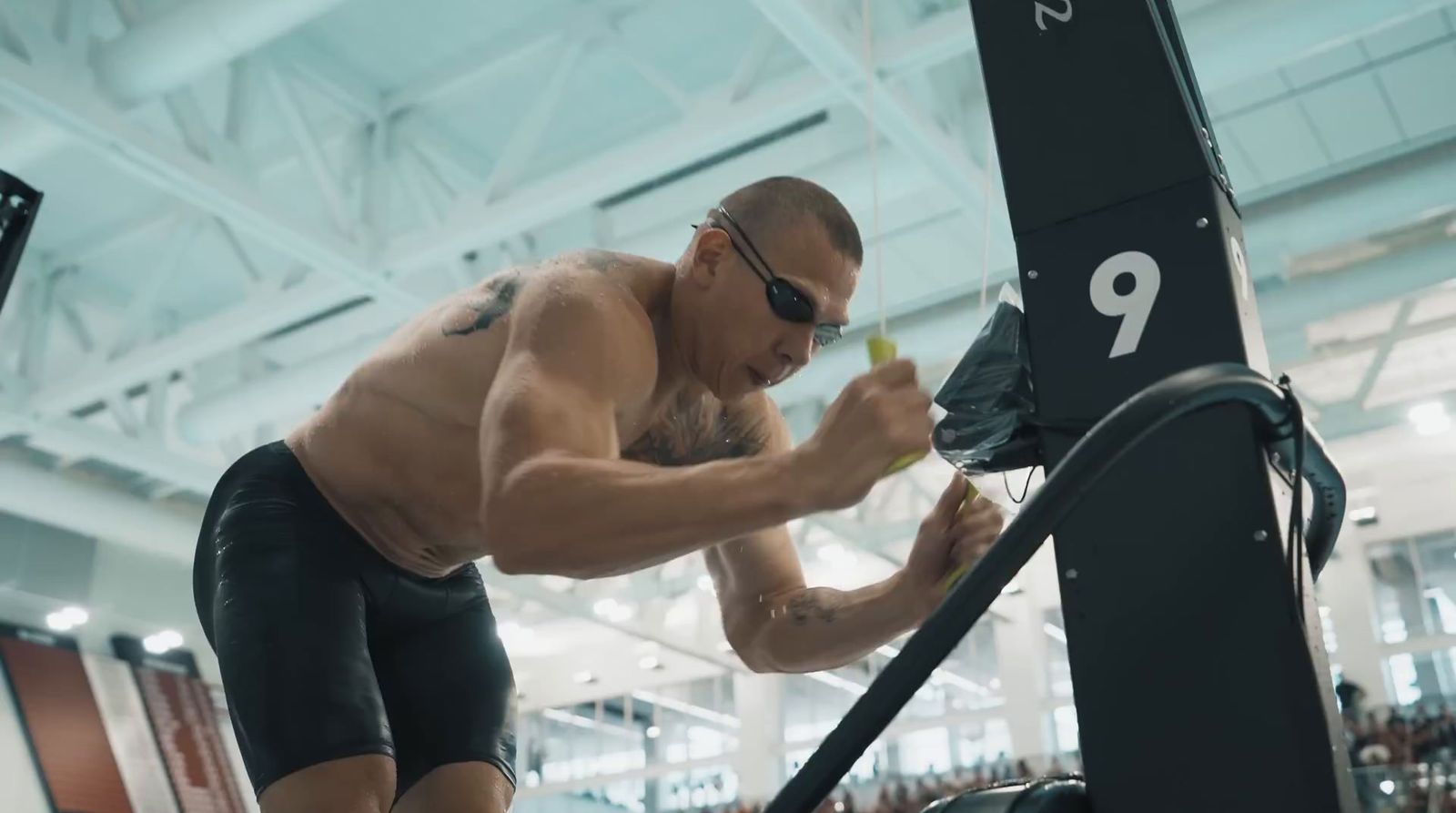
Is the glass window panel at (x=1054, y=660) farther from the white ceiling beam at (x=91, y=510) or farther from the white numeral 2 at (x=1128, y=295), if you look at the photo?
the white numeral 2 at (x=1128, y=295)

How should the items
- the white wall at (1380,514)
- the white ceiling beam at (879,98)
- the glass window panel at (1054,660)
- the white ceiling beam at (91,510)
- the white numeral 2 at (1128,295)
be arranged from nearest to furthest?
the white numeral 2 at (1128,295) → the white ceiling beam at (879,98) → the white ceiling beam at (91,510) → the white wall at (1380,514) → the glass window panel at (1054,660)

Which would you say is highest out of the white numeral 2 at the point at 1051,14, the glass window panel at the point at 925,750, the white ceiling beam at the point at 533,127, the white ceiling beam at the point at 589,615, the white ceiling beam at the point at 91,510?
the white ceiling beam at the point at 533,127

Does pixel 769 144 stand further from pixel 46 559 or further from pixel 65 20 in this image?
pixel 46 559

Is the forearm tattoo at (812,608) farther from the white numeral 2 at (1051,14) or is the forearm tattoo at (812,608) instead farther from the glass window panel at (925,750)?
the glass window panel at (925,750)

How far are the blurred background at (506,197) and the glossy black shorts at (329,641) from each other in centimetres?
118

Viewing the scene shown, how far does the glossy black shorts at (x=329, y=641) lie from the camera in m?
A: 1.89

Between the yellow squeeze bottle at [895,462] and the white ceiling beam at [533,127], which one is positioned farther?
the white ceiling beam at [533,127]

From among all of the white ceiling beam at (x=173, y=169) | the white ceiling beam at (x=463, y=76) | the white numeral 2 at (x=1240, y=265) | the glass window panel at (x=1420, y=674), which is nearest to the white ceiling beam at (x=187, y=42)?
the white ceiling beam at (x=173, y=169)

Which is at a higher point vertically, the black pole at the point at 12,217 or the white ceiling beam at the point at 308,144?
the white ceiling beam at the point at 308,144

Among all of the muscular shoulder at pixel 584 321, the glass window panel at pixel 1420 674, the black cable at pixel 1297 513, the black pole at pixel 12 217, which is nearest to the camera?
the black cable at pixel 1297 513

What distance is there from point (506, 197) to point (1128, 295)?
583cm

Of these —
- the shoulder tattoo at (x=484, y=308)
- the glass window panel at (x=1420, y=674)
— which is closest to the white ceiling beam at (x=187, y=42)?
the shoulder tattoo at (x=484, y=308)

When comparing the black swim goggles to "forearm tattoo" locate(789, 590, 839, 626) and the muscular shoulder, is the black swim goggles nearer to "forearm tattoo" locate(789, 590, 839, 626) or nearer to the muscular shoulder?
the muscular shoulder

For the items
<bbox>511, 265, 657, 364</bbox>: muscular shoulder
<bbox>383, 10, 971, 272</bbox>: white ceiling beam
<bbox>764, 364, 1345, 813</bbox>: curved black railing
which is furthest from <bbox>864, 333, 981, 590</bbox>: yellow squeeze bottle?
<bbox>383, 10, 971, 272</bbox>: white ceiling beam
